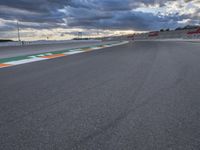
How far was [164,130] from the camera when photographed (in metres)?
2.66

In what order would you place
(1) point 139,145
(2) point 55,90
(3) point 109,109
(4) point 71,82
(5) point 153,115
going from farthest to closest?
1. (4) point 71,82
2. (2) point 55,90
3. (3) point 109,109
4. (5) point 153,115
5. (1) point 139,145

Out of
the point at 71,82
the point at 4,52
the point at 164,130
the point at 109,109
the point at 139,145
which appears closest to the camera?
the point at 139,145

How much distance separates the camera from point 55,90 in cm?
469

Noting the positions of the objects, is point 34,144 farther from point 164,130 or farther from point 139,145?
point 164,130

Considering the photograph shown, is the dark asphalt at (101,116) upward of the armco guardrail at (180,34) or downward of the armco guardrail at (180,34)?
downward

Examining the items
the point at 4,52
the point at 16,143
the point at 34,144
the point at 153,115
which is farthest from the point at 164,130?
the point at 4,52

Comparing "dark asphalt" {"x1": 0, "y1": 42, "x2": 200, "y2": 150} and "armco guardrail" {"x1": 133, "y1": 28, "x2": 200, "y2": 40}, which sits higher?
"armco guardrail" {"x1": 133, "y1": 28, "x2": 200, "y2": 40}

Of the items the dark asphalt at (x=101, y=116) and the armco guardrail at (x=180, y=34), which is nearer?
the dark asphalt at (x=101, y=116)

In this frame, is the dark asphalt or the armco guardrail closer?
the dark asphalt

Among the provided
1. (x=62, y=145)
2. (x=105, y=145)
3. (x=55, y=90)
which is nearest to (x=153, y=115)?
(x=105, y=145)

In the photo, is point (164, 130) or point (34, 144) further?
point (164, 130)

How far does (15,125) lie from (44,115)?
1.57 feet

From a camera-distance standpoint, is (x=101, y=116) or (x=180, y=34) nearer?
(x=101, y=116)

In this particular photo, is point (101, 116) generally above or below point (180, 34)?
below
